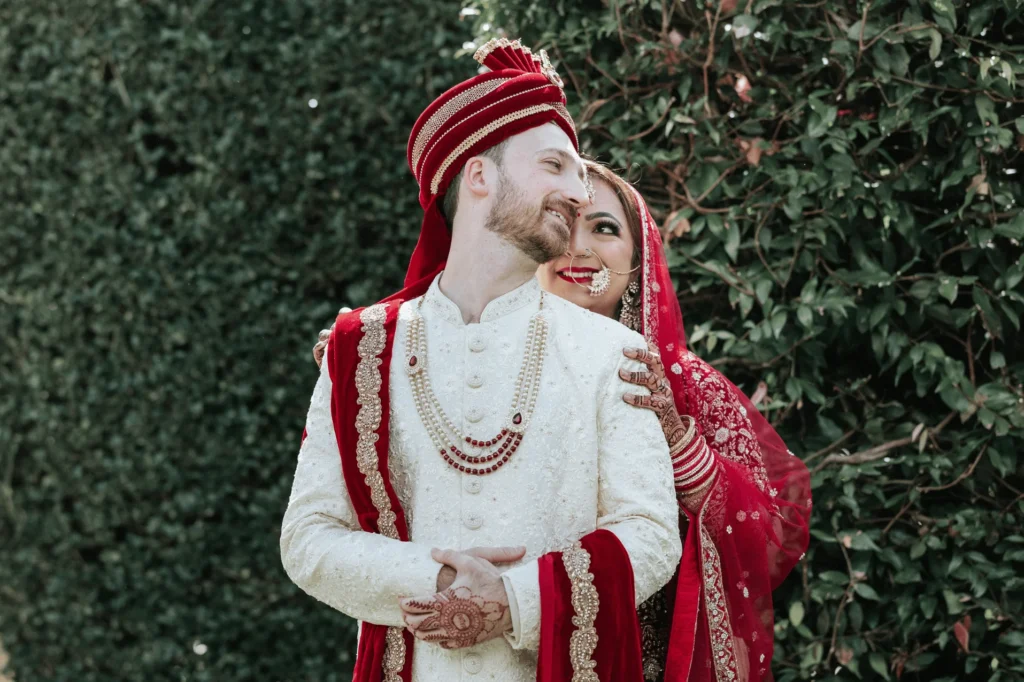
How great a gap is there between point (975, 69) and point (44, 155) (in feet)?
12.8

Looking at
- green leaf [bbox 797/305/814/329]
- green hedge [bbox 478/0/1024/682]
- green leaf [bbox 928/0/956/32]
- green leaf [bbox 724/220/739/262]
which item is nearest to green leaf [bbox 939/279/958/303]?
green hedge [bbox 478/0/1024/682]

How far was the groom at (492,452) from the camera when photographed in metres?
2.38

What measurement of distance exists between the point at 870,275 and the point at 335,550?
175 centimetres

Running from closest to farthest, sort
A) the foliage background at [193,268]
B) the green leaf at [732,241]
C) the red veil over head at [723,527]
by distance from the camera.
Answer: the red veil over head at [723,527]
the green leaf at [732,241]
the foliage background at [193,268]

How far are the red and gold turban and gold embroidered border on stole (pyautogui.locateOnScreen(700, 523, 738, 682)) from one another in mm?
958

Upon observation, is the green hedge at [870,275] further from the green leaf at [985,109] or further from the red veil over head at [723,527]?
the red veil over head at [723,527]

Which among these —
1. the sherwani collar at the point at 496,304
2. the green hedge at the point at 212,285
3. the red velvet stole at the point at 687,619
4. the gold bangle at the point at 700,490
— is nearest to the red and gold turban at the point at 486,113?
the sherwani collar at the point at 496,304

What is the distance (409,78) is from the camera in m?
5.15

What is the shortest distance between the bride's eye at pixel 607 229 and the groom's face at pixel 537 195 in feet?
1.78

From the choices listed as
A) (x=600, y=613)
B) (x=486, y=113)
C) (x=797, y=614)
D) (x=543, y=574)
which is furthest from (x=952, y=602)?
(x=486, y=113)

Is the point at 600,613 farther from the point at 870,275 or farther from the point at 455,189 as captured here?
the point at 870,275

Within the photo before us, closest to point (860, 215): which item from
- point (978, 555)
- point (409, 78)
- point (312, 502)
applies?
point (978, 555)

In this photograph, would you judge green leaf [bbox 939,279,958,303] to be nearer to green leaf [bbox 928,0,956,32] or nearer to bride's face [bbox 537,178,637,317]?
green leaf [bbox 928,0,956,32]

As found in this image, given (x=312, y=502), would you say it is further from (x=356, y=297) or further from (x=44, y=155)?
(x=44, y=155)
